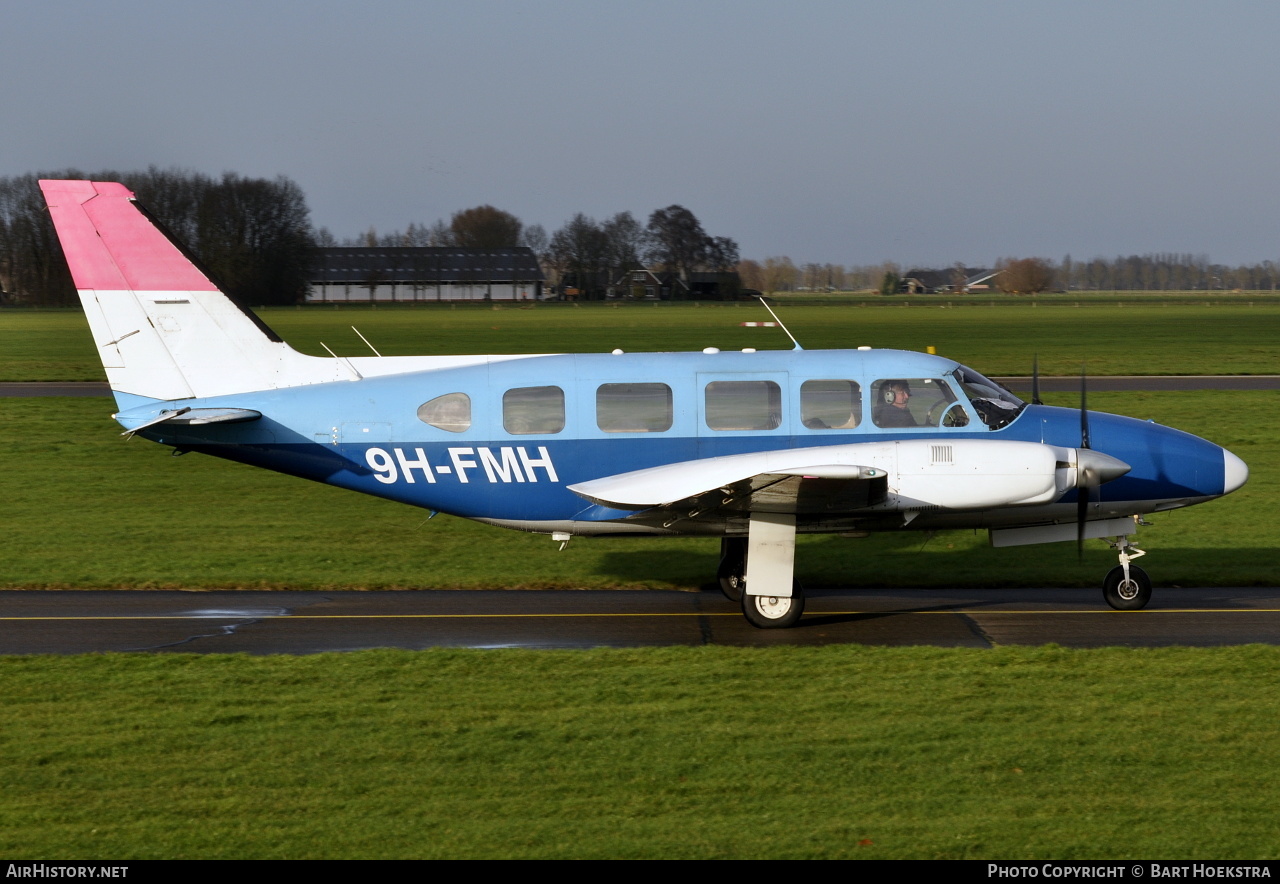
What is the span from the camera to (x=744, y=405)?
1391cm

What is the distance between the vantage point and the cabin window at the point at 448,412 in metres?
14.1

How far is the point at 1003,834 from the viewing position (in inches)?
298

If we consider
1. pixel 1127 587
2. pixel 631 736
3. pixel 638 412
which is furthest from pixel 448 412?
pixel 1127 587

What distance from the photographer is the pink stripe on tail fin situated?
14383 millimetres

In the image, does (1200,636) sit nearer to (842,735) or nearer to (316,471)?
(842,735)

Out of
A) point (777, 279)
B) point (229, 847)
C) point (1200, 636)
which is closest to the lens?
point (229, 847)

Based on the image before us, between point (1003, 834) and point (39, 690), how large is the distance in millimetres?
8267

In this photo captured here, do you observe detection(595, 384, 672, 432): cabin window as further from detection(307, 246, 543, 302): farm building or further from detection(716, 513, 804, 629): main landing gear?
detection(307, 246, 543, 302): farm building

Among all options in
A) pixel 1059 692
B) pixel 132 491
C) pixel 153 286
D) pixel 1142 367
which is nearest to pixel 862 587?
pixel 1059 692

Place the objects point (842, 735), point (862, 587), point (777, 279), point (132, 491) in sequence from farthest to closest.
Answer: point (777, 279), point (132, 491), point (862, 587), point (842, 735)

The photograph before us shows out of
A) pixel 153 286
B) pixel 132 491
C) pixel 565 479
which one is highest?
pixel 153 286

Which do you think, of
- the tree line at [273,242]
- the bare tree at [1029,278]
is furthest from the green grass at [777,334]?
the bare tree at [1029,278]

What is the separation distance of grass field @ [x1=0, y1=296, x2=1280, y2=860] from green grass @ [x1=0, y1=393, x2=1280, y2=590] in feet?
0.30

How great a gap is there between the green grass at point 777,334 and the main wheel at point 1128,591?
3569 centimetres
